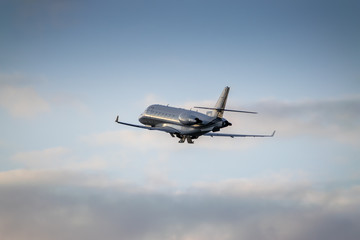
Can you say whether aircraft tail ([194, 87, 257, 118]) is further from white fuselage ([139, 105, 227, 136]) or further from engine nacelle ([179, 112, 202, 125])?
engine nacelle ([179, 112, 202, 125])

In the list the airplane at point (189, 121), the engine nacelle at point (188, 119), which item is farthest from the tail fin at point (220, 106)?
the engine nacelle at point (188, 119)

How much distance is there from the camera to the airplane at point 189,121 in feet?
354

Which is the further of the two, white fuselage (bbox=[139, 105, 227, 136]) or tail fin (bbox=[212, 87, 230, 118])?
tail fin (bbox=[212, 87, 230, 118])

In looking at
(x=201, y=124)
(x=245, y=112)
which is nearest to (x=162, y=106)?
(x=201, y=124)

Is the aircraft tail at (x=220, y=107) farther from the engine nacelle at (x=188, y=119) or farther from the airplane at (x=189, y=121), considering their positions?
the engine nacelle at (x=188, y=119)

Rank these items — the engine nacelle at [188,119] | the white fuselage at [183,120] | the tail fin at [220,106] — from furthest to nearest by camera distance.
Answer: the tail fin at [220,106] → the white fuselage at [183,120] → the engine nacelle at [188,119]

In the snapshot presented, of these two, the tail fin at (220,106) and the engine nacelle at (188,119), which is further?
the tail fin at (220,106)

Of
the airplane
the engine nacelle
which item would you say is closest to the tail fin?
the airplane

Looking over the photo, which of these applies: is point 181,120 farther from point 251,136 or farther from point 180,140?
point 251,136

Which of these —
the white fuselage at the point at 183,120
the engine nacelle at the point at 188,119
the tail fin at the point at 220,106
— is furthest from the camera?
the tail fin at the point at 220,106

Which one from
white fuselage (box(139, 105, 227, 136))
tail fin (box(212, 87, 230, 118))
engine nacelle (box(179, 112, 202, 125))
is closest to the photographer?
engine nacelle (box(179, 112, 202, 125))

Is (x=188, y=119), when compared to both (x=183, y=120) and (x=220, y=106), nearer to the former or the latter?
(x=183, y=120)

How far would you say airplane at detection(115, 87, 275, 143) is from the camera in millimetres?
107750

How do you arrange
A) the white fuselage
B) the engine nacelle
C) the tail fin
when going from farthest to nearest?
the tail fin
the white fuselage
the engine nacelle
